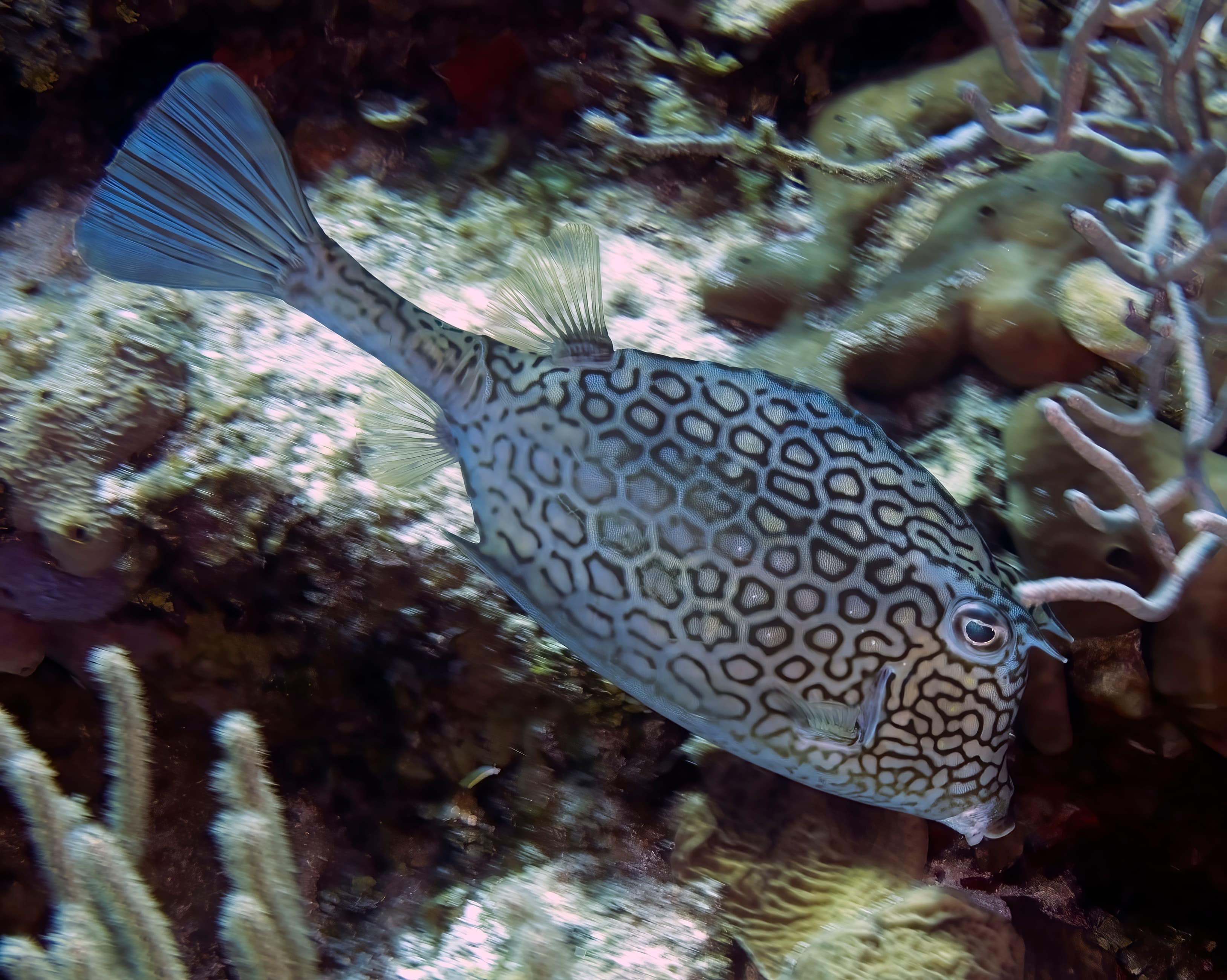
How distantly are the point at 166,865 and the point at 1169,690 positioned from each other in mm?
3060

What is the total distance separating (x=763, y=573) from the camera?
1.68m

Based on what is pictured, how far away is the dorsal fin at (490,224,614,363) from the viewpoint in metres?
1.88

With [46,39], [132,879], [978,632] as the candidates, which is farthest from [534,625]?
[46,39]

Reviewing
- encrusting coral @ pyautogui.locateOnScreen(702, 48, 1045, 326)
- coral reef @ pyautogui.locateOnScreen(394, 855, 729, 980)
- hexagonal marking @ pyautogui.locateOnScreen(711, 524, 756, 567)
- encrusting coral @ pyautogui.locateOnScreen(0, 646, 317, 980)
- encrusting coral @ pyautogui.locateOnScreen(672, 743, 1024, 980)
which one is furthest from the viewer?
encrusting coral @ pyautogui.locateOnScreen(702, 48, 1045, 326)

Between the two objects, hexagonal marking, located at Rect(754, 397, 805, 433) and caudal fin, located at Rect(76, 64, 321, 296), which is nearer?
hexagonal marking, located at Rect(754, 397, 805, 433)

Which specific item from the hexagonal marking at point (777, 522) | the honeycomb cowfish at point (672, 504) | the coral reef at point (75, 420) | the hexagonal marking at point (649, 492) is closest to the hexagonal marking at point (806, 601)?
the honeycomb cowfish at point (672, 504)

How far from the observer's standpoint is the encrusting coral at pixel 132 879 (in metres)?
1.58

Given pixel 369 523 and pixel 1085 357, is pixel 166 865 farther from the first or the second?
pixel 1085 357

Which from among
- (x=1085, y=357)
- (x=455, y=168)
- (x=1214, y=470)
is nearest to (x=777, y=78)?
(x=455, y=168)

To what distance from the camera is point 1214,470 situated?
6.02ft

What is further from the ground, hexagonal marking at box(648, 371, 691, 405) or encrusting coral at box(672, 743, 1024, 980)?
hexagonal marking at box(648, 371, 691, 405)

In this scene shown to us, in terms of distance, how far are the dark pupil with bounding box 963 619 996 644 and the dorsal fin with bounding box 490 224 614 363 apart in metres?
1.03

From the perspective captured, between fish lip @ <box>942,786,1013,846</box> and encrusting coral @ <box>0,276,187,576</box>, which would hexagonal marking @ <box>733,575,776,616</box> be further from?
encrusting coral @ <box>0,276,187,576</box>

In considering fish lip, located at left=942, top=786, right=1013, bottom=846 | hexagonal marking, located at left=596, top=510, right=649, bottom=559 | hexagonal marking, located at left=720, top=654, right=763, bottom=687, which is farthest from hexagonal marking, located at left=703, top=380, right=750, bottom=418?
fish lip, located at left=942, top=786, right=1013, bottom=846
